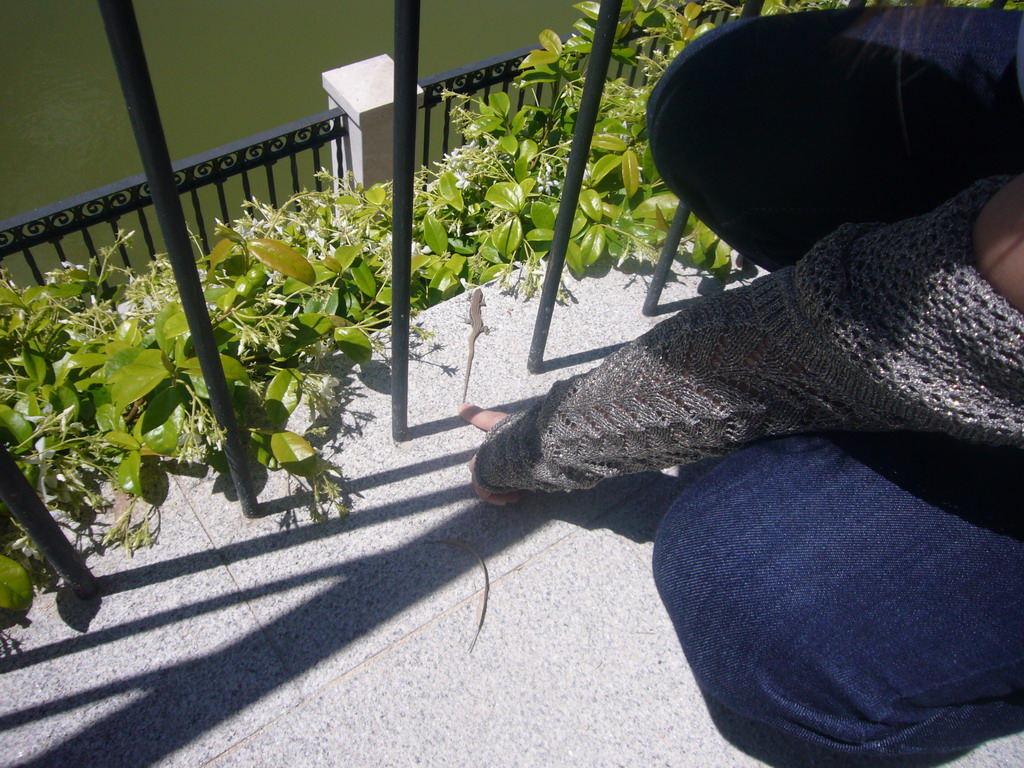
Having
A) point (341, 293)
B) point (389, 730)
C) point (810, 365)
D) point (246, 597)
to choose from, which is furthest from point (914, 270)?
point (341, 293)

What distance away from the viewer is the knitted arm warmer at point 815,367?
842 millimetres

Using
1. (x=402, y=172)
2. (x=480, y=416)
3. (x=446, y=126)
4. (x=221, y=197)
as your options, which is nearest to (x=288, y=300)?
(x=480, y=416)

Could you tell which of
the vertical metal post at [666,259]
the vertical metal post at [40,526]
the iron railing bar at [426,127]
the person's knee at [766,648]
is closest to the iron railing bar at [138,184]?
the iron railing bar at [426,127]

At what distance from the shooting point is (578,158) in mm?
1541

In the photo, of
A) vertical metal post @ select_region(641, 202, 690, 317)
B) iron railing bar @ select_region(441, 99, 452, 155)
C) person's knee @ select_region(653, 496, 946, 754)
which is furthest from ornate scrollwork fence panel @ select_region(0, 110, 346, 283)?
person's knee @ select_region(653, 496, 946, 754)

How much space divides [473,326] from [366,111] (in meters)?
1.71

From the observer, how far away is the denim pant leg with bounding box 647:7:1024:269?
3.64ft

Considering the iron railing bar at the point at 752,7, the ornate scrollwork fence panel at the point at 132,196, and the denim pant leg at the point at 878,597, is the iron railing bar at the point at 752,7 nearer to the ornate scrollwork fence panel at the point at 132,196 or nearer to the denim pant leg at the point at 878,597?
the denim pant leg at the point at 878,597

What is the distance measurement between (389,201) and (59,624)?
1.60m

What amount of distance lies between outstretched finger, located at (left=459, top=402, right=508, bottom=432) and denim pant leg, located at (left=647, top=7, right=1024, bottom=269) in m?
0.79

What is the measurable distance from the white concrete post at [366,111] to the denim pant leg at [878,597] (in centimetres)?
263

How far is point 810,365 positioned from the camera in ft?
3.49

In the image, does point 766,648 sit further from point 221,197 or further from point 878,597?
point 221,197

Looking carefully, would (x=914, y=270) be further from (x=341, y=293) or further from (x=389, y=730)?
(x=341, y=293)
